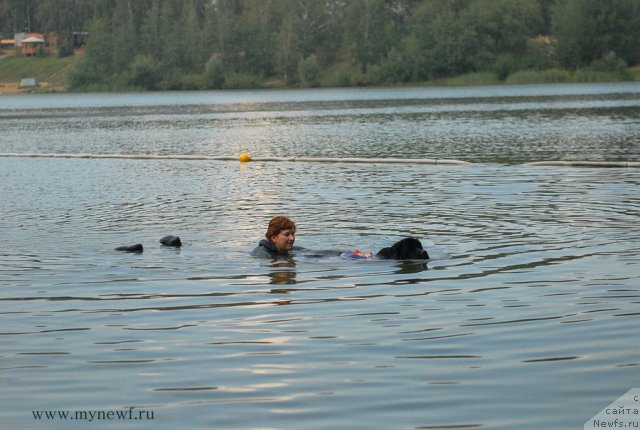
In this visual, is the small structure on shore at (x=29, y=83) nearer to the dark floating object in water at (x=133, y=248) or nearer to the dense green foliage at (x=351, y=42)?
the dense green foliage at (x=351, y=42)

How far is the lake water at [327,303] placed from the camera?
9.51m

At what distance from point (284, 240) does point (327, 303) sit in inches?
117

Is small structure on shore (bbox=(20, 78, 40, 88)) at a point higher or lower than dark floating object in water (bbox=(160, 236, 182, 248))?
lower

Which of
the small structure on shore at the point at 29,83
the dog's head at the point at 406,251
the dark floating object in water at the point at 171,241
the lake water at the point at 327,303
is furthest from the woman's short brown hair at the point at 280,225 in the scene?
the small structure on shore at the point at 29,83

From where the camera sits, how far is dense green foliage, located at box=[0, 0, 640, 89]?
139500 millimetres

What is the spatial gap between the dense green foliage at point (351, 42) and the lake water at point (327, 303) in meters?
113

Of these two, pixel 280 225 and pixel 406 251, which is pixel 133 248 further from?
pixel 406 251

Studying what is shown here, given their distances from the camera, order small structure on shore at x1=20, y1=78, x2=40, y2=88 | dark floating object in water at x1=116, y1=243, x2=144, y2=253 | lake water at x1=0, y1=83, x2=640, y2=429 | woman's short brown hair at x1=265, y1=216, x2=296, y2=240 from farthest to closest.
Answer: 1. small structure on shore at x1=20, y1=78, x2=40, y2=88
2. dark floating object in water at x1=116, y1=243, x2=144, y2=253
3. woman's short brown hair at x1=265, y1=216, x2=296, y2=240
4. lake water at x1=0, y1=83, x2=640, y2=429

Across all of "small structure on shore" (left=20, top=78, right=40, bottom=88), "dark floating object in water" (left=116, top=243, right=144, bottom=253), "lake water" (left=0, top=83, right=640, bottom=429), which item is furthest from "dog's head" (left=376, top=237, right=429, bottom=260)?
"small structure on shore" (left=20, top=78, right=40, bottom=88)

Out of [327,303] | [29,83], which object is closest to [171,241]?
[327,303]

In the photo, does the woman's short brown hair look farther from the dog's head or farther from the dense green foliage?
the dense green foliage

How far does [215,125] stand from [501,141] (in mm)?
27928

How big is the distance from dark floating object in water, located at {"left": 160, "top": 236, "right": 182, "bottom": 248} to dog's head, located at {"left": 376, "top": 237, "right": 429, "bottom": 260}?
379cm

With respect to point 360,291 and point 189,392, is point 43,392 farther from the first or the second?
point 360,291
